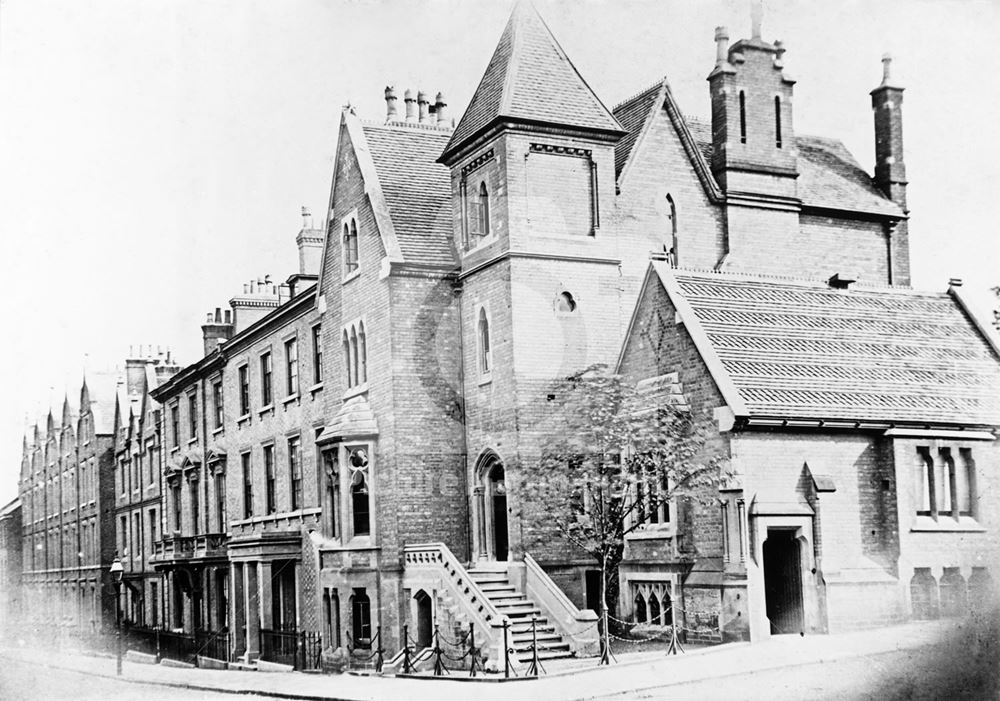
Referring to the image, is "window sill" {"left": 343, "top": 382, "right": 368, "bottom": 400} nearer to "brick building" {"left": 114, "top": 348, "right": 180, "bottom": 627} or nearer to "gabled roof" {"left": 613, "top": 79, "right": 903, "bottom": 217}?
"gabled roof" {"left": 613, "top": 79, "right": 903, "bottom": 217}

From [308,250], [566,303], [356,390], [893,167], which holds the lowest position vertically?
[356,390]

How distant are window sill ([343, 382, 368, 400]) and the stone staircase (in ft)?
18.9

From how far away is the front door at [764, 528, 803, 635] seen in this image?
2420 cm

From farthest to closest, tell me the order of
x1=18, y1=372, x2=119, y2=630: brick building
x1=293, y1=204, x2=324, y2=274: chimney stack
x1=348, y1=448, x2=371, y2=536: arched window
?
x1=18, y1=372, x2=119, y2=630: brick building, x1=293, y1=204, x2=324, y2=274: chimney stack, x1=348, y1=448, x2=371, y2=536: arched window

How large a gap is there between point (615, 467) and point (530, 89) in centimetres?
938

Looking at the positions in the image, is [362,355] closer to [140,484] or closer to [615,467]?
[615,467]

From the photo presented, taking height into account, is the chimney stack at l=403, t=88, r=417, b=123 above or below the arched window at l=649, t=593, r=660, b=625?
above

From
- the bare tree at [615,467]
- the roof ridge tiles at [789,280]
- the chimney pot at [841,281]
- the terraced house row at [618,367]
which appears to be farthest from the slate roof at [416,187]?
the chimney pot at [841,281]

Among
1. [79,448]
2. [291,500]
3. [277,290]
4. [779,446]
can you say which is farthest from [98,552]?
[779,446]

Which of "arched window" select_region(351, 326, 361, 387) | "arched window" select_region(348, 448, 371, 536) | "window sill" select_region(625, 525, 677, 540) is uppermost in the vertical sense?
"arched window" select_region(351, 326, 361, 387)

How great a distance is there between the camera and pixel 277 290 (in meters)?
48.1

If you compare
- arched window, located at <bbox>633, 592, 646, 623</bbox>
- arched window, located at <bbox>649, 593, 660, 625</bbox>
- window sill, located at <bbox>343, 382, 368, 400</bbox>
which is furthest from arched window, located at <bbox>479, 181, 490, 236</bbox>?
arched window, located at <bbox>649, 593, 660, 625</bbox>

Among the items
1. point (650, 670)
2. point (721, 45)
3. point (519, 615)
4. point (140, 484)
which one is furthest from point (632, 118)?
point (140, 484)

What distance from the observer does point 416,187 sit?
1262 inches
